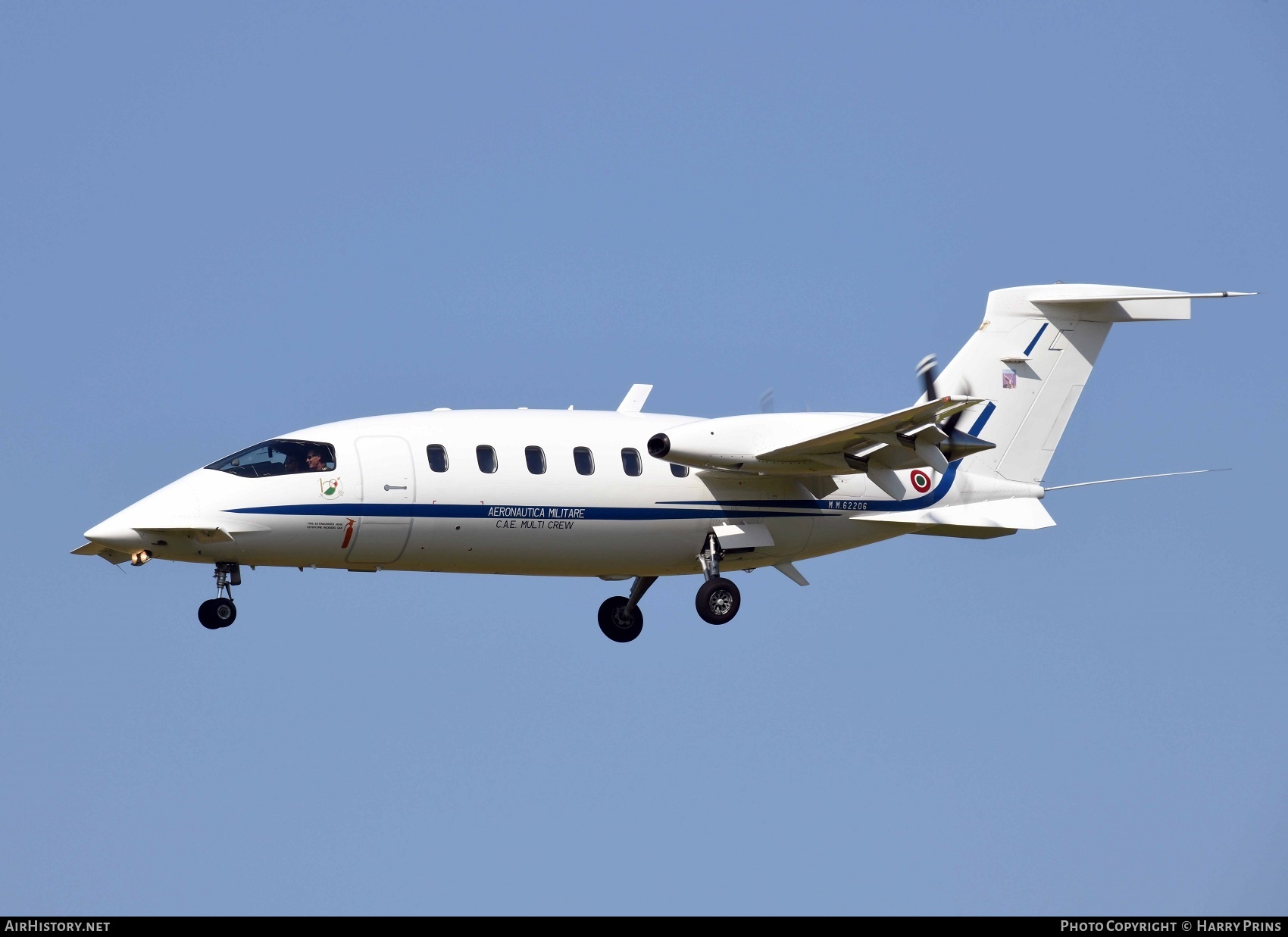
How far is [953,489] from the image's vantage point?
33000 mm

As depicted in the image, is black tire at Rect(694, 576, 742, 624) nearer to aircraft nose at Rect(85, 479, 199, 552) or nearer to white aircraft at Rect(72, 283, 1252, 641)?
white aircraft at Rect(72, 283, 1252, 641)

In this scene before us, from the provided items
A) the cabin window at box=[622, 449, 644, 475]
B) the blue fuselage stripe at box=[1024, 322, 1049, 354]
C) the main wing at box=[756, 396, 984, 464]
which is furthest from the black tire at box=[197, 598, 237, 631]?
the blue fuselage stripe at box=[1024, 322, 1049, 354]

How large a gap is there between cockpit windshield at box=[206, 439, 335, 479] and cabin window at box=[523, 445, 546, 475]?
3214 millimetres

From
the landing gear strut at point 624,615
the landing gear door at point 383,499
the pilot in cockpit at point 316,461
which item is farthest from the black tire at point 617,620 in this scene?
the pilot in cockpit at point 316,461

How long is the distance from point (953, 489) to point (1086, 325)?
4.50 metres

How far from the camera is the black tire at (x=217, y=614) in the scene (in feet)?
91.9

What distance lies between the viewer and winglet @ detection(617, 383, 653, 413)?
3228cm

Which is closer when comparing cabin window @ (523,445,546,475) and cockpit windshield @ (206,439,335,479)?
cockpit windshield @ (206,439,335,479)

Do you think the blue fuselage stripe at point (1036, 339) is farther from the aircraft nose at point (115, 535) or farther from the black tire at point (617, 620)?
the aircraft nose at point (115, 535)

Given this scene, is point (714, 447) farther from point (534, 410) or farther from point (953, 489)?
point (953, 489)

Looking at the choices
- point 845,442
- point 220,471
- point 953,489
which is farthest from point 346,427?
point 953,489

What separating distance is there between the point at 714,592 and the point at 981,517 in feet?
18.3

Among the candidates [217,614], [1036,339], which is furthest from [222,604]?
[1036,339]
